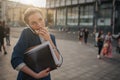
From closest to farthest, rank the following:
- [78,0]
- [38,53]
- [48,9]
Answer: [38,53], [78,0], [48,9]

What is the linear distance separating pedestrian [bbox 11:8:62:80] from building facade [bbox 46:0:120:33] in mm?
33013

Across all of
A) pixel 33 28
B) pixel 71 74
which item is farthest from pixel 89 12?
pixel 33 28

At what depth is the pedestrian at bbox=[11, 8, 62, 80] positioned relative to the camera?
1.98 meters

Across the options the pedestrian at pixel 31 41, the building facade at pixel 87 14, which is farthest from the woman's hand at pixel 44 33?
the building facade at pixel 87 14

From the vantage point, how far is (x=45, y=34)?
2.03m

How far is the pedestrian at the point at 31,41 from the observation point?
1977mm

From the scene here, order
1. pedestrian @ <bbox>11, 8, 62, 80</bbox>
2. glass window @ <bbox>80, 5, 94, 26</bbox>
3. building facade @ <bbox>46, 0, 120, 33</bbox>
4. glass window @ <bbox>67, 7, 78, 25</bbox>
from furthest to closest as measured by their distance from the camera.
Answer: glass window @ <bbox>67, 7, 78, 25</bbox>, glass window @ <bbox>80, 5, 94, 26</bbox>, building facade @ <bbox>46, 0, 120, 33</bbox>, pedestrian @ <bbox>11, 8, 62, 80</bbox>

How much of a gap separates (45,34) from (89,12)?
166ft

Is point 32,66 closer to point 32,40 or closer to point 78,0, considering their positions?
point 32,40

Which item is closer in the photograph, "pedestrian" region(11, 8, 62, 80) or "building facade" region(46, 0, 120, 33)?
"pedestrian" region(11, 8, 62, 80)

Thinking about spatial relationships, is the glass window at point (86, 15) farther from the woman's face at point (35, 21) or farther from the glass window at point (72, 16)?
the woman's face at point (35, 21)

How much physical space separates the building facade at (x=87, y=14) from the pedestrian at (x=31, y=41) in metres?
33.0

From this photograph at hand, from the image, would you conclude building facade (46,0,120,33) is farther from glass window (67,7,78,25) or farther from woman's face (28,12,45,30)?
woman's face (28,12,45,30)

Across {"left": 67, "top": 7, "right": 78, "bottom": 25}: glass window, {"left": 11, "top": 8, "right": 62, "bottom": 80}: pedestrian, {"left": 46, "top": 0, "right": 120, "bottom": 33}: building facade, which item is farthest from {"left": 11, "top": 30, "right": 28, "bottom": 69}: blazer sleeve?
{"left": 67, "top": 7, "right": 78, "bottom": 25}: glass window
